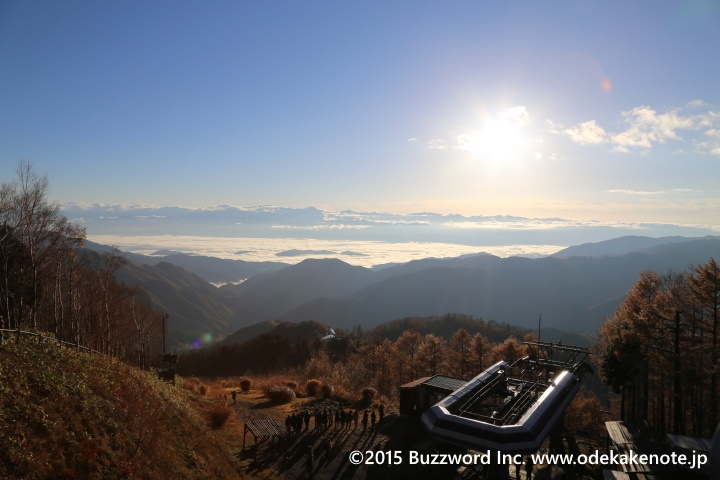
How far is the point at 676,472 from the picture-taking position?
71.5ft

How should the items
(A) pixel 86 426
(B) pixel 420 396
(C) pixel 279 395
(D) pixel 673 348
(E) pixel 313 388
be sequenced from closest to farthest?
(A) pixel 86 426, (D) pixel 673 348, (B) pixel 420 396, (C) pixel 279 395, (E) pixel 313 388

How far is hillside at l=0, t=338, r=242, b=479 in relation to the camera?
1395 cm

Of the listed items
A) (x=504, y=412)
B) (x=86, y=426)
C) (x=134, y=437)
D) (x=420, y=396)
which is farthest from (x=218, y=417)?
(x=504, y=412)

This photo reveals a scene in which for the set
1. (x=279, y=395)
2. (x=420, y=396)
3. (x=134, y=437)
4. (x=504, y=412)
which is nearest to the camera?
(x=134, y=437)

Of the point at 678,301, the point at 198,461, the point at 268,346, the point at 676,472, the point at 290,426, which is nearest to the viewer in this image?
the point at 198,461

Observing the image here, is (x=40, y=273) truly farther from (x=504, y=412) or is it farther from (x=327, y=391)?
(x=504, y=412)

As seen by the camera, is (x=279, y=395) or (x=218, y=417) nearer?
(x=218, y=417)

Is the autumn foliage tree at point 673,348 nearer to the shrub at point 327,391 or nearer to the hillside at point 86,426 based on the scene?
the shrub at point 327,391

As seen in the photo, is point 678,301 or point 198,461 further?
point 678,301

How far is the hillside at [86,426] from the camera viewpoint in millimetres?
13953

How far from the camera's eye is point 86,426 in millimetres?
16531

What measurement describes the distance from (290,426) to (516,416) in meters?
16.5

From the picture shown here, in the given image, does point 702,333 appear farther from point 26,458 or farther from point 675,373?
point 26,458

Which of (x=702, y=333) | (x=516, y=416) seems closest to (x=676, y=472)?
(x=516, y=416)
